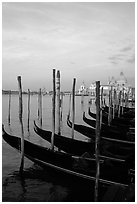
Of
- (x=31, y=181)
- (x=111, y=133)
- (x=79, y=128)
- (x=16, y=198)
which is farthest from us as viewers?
(x=79, y=128)

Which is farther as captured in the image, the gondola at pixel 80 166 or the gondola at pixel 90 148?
the gondola at pixel 90 148

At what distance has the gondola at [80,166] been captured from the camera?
3951 mm

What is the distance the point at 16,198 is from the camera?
4.40 m

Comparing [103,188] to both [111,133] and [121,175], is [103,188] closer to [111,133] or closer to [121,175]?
[121,175]

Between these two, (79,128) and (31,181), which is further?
(79,128)

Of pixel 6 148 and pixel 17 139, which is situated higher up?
pixel 17 139

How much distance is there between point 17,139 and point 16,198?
1570 mm

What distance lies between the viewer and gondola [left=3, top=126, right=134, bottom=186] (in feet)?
13.0

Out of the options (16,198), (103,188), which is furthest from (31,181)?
(103,188)

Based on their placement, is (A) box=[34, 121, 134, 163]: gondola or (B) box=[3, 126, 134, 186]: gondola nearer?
(B) box=[3, 126, 134, 186]: gondola

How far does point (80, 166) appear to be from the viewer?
434 centimetres

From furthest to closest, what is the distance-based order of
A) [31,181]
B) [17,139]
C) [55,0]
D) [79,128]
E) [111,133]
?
[79,128] → [111,133] → [17,139] → [31,181] → [55,0]

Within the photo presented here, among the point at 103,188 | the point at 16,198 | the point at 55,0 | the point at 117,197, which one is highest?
the point at 55,0

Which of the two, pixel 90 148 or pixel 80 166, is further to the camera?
pixel 90 148
